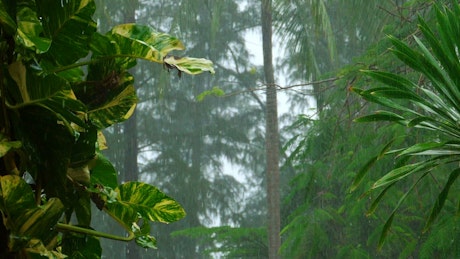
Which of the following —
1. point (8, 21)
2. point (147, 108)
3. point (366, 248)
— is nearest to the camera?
point (8, 21)

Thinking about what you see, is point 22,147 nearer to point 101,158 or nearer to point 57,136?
point 57,136

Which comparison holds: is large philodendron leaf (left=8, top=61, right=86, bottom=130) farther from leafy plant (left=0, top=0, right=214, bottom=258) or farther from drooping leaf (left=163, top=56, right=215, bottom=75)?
drooping leaf (left=163, top=56, right=215, bottom=75)

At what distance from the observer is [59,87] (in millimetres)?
858

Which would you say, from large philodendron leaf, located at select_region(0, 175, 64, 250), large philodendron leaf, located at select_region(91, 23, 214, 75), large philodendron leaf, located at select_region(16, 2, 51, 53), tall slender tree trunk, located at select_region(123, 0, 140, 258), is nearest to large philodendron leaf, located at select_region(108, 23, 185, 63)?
large philodendron leaf, located at select_region(91, 23, 214, 75)

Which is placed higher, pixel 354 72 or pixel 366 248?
pixel 354 72

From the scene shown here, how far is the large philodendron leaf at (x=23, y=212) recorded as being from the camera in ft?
2.68

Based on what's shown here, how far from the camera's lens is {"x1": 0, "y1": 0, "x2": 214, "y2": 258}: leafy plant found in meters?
0.84

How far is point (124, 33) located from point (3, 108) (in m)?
0.19

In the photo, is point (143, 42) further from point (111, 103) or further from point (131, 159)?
point (131, 159)

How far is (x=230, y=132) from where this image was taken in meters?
13.2

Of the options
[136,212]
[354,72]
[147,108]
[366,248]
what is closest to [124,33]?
[136,212]

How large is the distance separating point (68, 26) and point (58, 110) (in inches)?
4.0

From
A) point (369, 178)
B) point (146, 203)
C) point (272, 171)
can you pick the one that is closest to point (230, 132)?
→ point (272, 171)

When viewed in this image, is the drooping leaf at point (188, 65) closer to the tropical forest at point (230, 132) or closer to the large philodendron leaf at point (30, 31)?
the tropical forest at point (230, 132)
